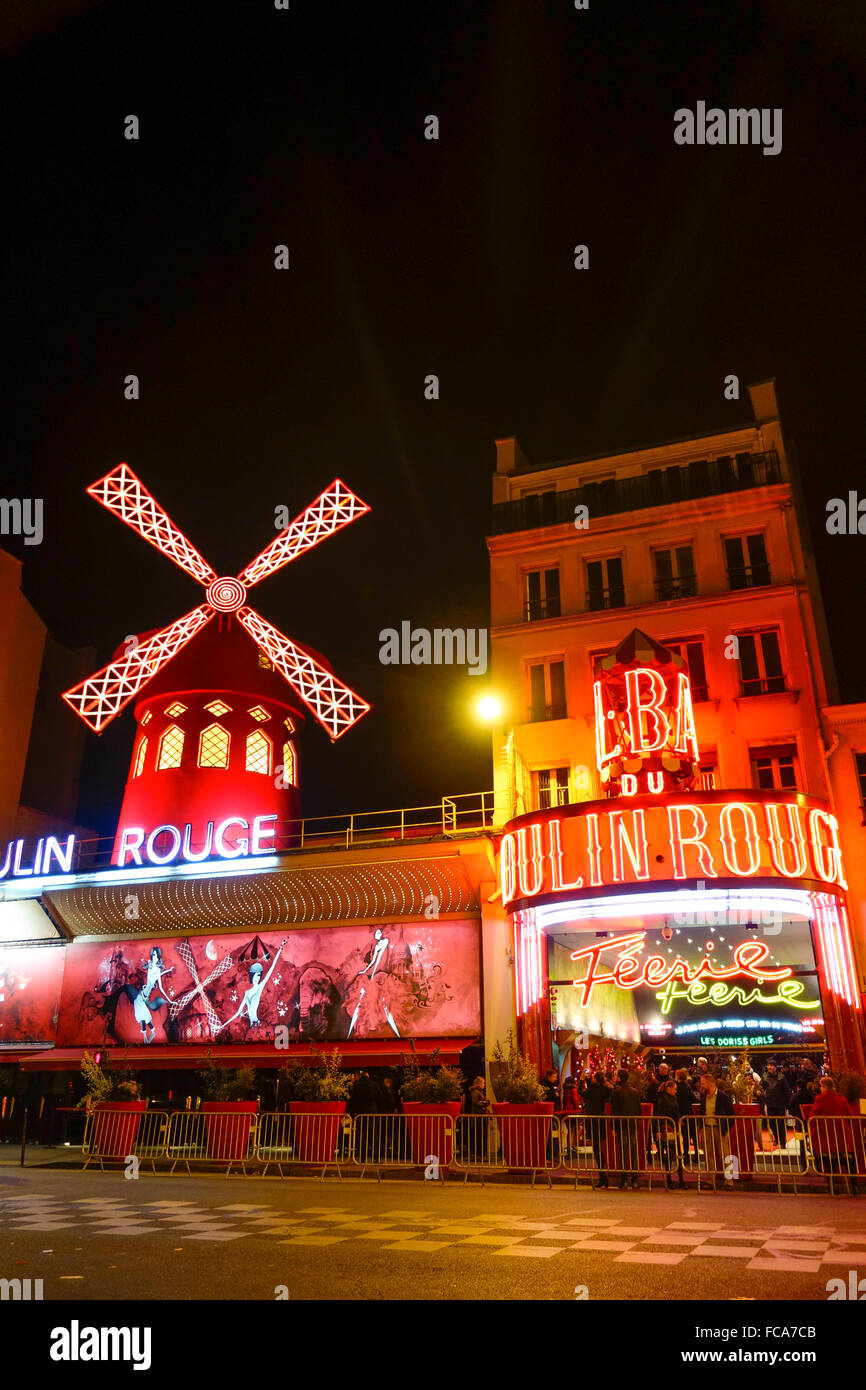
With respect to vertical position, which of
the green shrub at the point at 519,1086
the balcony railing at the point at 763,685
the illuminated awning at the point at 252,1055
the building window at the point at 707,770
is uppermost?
the balcony railing at the point at 763,685

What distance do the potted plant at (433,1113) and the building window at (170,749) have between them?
1226 cm

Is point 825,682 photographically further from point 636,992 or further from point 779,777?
point 636,992

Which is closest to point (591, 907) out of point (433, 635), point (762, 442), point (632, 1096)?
Answer: point (632, 1096)

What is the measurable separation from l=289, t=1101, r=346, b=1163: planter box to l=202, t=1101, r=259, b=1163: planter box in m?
0.69

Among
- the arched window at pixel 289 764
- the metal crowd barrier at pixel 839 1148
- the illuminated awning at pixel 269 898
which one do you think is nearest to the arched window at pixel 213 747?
the arched window at pixel 289 764

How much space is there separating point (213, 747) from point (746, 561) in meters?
13.6

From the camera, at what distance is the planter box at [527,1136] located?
1309 cm

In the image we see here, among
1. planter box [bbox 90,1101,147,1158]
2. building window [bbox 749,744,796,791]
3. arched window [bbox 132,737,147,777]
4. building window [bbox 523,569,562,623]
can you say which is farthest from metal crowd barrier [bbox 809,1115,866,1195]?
arched window [bbox 132,737,147,777]

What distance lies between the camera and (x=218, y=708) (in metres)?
25.4

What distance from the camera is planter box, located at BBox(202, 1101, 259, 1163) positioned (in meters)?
14.3

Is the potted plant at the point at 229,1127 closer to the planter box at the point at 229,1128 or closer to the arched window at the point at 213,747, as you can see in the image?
the planter box at the point at 229,1128

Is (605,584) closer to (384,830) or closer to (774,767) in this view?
(774,767)

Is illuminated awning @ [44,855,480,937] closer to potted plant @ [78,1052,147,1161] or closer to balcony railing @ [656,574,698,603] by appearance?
potted plant @ [78,1052,147,1161]
